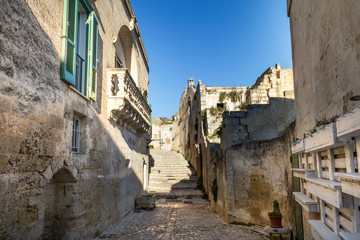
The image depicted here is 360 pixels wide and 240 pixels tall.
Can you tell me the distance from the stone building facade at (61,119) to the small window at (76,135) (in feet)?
0.07

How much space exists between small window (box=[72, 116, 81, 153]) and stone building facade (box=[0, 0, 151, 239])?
2 cm

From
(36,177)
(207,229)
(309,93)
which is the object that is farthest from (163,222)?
(309,93)

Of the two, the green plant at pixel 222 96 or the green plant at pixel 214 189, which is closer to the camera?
the green plant at pixel 214 189

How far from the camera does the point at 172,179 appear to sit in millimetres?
16719

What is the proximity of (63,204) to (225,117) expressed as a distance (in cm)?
623

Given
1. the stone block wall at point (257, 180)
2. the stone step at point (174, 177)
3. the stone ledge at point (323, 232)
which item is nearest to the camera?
the stone ledge at point (323, 232)

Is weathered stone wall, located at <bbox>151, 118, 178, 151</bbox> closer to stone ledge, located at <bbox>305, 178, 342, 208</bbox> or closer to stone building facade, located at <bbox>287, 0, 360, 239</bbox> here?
stone building facade, located at <bbox>287, 0, 360, 239</bbox>

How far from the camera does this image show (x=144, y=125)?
11.4 metres

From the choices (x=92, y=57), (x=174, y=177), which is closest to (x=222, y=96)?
(x=174, y=177)

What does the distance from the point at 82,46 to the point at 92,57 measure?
31 centimetres

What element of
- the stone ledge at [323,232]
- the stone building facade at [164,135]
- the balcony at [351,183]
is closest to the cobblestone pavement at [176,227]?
the stone ledge at [323,232]

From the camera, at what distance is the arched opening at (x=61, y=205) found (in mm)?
5000

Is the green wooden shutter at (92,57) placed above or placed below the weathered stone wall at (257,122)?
above

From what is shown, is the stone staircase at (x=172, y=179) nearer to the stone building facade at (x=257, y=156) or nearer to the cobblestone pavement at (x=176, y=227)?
the cobblestone pavement at (x=176, y=227)
